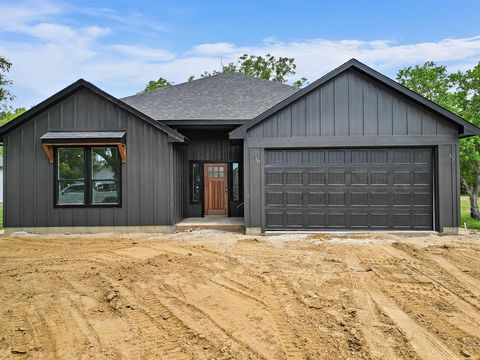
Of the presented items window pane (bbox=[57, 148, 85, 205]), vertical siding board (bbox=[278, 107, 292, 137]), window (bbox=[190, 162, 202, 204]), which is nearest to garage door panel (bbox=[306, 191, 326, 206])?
vertical siding board (bbox=[278, 107, 292, 137])

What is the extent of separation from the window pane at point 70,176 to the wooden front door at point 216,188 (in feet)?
14.4

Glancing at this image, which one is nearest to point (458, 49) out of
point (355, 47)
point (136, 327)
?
point (355, 47)

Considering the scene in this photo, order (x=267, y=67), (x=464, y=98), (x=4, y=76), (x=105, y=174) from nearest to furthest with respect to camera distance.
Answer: (x=105, y=174)
(x=464, y=98)
(x=4, y=76)
(x=267, y=67)

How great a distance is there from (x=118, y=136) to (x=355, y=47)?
803 inches

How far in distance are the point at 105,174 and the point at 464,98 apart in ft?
49.3

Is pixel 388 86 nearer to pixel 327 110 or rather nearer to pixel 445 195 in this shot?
pixel 327 110

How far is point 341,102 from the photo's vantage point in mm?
9203

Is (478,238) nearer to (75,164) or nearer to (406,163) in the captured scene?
(406,163)

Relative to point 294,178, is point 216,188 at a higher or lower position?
lower

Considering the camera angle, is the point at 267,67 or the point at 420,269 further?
the point at 267,67

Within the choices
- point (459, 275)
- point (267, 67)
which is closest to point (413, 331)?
point (459, 275)

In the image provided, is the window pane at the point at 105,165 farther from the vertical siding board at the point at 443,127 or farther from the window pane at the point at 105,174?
the vertical siding board at the point at 443,127

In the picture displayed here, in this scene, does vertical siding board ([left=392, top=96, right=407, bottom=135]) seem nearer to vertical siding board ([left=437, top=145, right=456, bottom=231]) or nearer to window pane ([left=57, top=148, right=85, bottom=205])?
vertical siding board ([left=437, top=145, right=456, bottom=231])

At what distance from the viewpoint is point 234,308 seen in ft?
12.7
